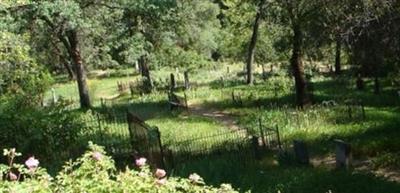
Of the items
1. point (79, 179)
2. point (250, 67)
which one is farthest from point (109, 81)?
→ point (79, 179)

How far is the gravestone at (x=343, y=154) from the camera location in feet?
52.6

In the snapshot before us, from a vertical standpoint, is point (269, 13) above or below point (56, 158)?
above

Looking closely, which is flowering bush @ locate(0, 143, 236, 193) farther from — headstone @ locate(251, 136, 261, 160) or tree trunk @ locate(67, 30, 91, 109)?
tree trunk @ locate(67, 30, 91, 109)

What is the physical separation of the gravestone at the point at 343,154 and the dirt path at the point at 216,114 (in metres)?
8.55

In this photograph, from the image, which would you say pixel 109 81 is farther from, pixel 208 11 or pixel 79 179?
pixel 79 179

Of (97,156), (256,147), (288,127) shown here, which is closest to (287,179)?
(256,147)

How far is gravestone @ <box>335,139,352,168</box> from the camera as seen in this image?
16047mm

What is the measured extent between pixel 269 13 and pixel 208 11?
1689 inches

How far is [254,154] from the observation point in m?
18.3

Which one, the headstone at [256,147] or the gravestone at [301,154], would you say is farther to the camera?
the headstone at [256,147]

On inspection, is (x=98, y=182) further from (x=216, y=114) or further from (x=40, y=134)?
(x=216, y=114)

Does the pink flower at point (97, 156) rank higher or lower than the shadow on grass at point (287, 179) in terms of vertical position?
higher

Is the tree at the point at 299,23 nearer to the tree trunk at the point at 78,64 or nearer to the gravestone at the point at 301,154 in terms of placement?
the gravestone at the point at 301,154

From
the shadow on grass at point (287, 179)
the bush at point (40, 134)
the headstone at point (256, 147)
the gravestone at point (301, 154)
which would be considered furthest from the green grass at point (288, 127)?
the bush at point (40, 134)
